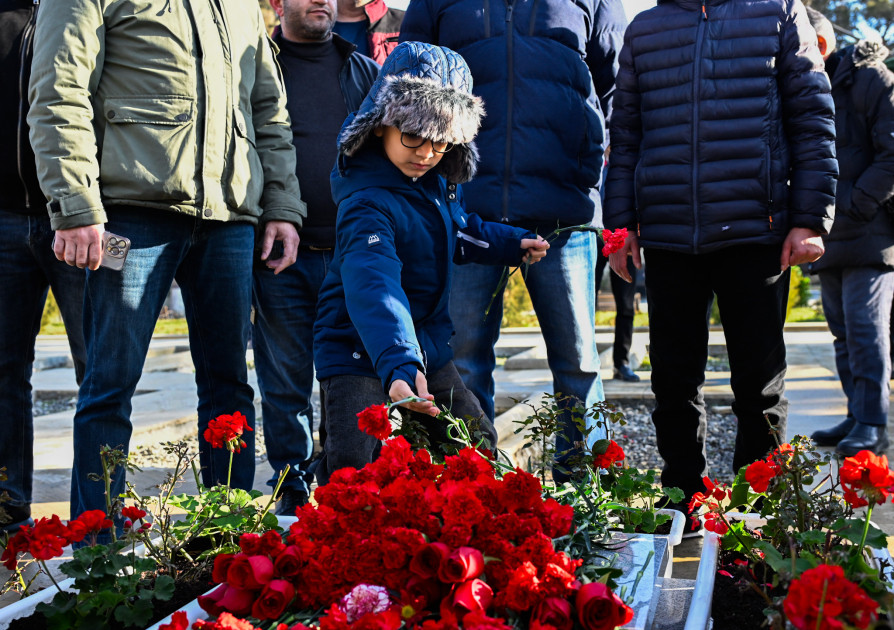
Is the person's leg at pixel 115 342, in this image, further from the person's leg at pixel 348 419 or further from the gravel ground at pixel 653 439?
the gravel ground at pixel 653 439

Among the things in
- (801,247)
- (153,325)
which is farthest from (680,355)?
(153,325)

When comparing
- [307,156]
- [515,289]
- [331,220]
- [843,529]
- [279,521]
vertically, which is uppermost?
[307,156]

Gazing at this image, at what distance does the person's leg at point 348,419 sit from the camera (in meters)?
2.38

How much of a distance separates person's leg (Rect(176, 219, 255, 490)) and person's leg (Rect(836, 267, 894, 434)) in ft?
10.1

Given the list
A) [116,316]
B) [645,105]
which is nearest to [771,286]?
[645,105]

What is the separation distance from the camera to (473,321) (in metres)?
3.18

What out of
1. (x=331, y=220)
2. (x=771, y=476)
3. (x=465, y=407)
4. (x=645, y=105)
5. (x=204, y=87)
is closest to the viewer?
(x=771, y=476)

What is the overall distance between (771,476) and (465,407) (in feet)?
3.12

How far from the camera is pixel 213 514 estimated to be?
203 centimetres

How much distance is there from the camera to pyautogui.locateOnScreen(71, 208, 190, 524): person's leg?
2521 mm

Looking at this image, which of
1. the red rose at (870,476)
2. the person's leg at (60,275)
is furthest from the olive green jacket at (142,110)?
the red rose at (870,476)

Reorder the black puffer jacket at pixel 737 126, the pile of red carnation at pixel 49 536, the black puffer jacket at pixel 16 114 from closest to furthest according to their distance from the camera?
1. the pile of red carnation at pixel 49 536
2. the black puffer jacket at pixel 737 126
3. the black puffer jacket at pixel 16 114

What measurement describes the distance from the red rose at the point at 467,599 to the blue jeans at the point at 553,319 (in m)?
1.79

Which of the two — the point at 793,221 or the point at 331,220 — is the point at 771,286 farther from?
the point at 331,220
